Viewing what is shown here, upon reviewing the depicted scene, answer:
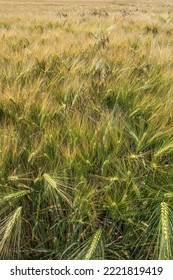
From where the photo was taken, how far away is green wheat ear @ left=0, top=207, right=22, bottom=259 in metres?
0.90

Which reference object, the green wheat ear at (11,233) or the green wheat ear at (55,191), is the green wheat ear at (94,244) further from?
the green wheat ear at (11,233)

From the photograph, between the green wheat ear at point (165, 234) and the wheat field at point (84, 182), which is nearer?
the green wheat ear at point (165, 234)

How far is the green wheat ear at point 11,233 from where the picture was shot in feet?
2.96

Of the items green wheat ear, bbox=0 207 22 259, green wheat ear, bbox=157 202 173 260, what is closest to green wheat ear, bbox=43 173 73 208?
green wheat ear, bbox=0 207 22 259

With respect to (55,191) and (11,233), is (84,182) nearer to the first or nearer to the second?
(55,191)

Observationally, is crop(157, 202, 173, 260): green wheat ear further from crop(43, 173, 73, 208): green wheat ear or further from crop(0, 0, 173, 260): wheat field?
crop(43, 173, 73, 208): green wheat ear

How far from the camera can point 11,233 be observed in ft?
3.21

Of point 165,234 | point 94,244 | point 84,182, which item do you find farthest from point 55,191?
point 165,234

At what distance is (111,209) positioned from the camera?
98 centimetres

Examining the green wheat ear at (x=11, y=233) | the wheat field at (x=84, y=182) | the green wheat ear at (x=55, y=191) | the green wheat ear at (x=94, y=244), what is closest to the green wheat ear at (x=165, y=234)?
the wheat field at (x=84, y=182)

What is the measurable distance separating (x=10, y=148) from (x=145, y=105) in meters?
0.72

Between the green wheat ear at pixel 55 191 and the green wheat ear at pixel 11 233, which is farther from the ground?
the green wheat ear at pixel 55 191

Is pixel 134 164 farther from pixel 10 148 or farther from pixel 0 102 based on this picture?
pixel 0 102

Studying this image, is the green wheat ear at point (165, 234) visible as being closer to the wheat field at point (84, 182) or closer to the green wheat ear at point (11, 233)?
the wheat field at point (84, 182)
